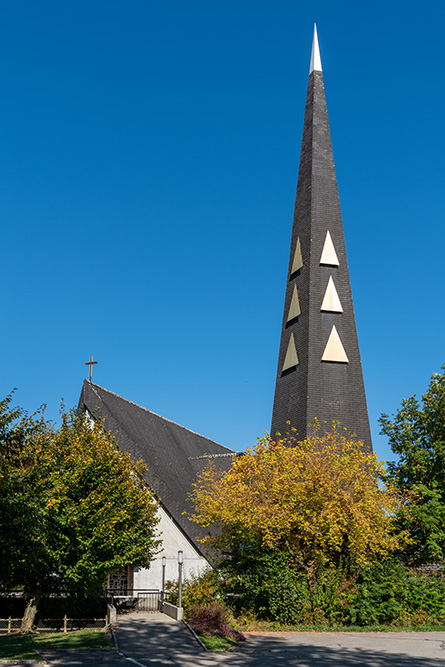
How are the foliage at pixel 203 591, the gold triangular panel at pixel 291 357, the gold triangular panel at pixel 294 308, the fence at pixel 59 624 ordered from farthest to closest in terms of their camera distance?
the gold triangular panel at pixel 294 308
the gold triangular panel at pixel 291 357
the foliage at pixel 203 591
the fence at pixel 59 624

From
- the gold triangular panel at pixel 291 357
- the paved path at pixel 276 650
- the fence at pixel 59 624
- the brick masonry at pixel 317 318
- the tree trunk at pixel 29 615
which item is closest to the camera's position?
the paved path at pixel 276 650

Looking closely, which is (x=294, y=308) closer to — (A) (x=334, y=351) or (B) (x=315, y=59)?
(A) (x=334, y=351)

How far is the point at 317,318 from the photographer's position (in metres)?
30.9

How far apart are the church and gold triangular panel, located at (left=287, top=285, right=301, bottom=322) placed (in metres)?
0.05

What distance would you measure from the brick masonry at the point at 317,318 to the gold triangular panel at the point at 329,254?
21 cm

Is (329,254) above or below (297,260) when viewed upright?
below

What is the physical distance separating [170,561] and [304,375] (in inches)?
407

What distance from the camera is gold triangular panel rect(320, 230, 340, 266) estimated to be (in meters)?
32.0

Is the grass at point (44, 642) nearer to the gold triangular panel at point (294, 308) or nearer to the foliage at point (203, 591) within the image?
the foliage at point (203, 591)

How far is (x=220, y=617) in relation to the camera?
65.0 ft

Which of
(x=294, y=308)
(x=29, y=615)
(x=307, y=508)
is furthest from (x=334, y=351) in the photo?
(x=29, y=615)

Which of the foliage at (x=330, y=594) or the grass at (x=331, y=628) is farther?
the foliage at (x=330, y=594)

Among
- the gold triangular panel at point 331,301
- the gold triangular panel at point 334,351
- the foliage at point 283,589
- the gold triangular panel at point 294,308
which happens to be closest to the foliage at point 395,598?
the foliage at point 283,589

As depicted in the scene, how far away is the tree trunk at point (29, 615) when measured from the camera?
20672 mm
